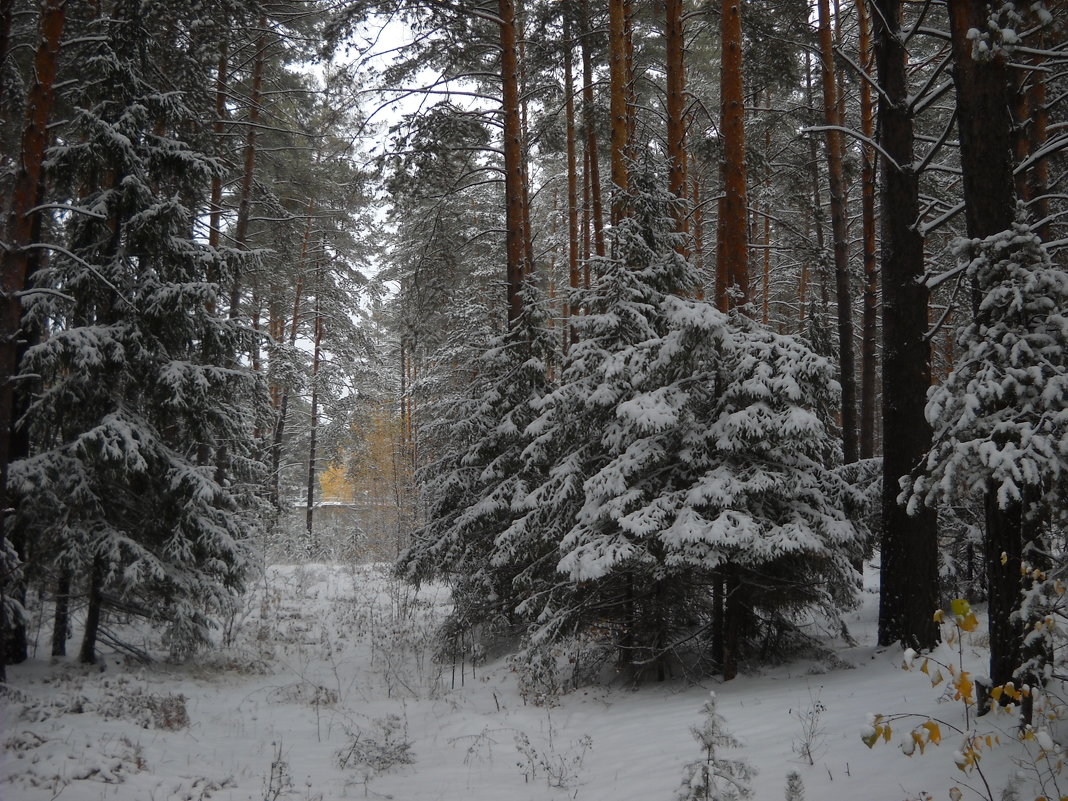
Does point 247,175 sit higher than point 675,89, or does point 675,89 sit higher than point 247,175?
point 247,175

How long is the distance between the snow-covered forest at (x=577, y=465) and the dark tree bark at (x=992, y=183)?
0.02 meters

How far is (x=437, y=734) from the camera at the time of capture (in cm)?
725

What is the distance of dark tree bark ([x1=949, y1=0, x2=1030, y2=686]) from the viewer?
14.2ft

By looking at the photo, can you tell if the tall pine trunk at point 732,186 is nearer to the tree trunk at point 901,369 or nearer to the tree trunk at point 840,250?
the tree trunk at point 901,369

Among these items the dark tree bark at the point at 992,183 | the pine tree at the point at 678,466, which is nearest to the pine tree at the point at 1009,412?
the dark tree bark at the point at 992,183

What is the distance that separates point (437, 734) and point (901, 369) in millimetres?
6399

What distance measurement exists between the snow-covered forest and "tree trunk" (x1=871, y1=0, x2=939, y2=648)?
37 mm

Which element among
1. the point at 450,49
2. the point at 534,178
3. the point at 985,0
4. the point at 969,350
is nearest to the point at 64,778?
the point at 969,350

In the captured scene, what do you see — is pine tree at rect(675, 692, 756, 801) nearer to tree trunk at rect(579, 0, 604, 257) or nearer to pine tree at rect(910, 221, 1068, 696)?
pine tree at rect(910, 221, 1068, 696)

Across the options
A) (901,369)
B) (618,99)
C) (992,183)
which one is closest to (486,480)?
(901,369)

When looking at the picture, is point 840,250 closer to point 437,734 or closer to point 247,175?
point 437,734

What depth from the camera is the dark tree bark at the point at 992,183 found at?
14.2 ft

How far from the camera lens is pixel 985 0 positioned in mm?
4770

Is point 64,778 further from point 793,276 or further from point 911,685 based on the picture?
point 793,276
